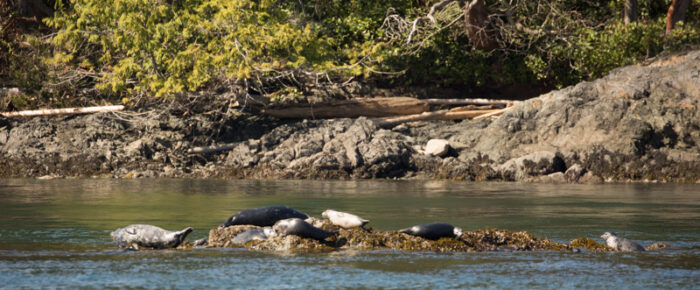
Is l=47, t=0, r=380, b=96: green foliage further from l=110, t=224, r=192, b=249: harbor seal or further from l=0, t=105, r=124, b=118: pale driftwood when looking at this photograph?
l=110, t=224, r=192, b=249: harbor seal

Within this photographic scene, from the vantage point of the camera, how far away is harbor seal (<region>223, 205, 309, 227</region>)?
8477mm

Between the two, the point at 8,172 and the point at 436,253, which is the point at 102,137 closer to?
the point at 8,172

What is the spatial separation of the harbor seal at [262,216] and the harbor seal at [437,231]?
141 cm

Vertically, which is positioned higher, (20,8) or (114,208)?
(20,8)

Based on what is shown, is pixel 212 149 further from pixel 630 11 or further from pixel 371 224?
pixel 630 11

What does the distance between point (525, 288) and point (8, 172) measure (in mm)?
17614

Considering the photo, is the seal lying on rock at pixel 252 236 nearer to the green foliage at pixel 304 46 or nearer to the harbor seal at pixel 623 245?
the harbor seal at pixel 623 245

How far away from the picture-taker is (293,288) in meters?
6.00

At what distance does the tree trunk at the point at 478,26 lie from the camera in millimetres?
22609

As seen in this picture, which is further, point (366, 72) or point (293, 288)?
point (366, 72)

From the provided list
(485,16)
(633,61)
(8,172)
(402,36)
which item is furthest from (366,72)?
(8,172)

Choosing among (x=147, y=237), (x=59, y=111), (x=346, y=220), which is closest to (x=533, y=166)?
(x=346, y=220)

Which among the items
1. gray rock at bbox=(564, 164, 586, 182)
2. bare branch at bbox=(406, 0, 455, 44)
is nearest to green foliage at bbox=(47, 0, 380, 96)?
bare branch at bbox=(406, 0, 455, 44)

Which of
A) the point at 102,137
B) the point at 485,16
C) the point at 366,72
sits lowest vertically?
the point at 102,137
